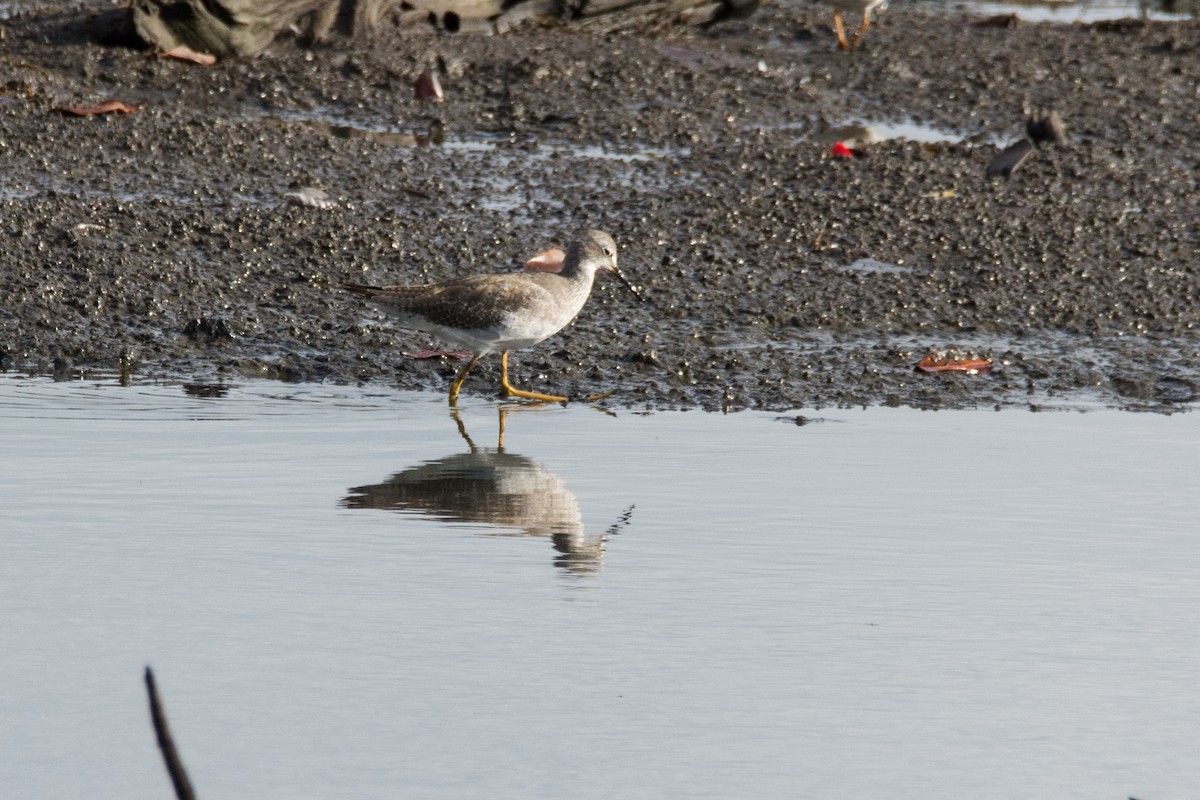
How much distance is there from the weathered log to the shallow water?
19.9ft

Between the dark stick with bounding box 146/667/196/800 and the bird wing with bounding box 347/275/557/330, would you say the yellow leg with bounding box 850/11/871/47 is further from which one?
the dark stick with bounding box 146/667/196/800

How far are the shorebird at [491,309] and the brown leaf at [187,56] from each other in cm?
547

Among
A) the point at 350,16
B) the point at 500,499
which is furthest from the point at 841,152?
the point at 500,499

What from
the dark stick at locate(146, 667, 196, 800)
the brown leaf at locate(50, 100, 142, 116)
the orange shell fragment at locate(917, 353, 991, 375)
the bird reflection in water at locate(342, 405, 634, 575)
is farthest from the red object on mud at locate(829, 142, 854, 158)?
the dark stick at locate(146, 667, 196, 800)

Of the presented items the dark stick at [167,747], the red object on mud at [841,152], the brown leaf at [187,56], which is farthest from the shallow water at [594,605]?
the brown leaf at [187,56]

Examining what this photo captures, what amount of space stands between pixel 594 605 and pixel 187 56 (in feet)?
29.6

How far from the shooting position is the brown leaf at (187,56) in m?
13.2

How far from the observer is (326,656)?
15.3ft

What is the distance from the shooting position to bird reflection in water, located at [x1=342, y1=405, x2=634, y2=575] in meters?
5.70

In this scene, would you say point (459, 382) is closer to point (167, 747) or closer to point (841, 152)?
point (841, 152)

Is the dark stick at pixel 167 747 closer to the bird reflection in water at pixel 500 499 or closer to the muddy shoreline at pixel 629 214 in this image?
the bird reflection in water at pixel 500 499

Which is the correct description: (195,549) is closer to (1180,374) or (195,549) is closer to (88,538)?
(88,538)

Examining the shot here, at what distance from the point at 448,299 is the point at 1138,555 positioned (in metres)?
3.47

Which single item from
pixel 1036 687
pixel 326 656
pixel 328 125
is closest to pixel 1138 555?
pixel 1036 687
